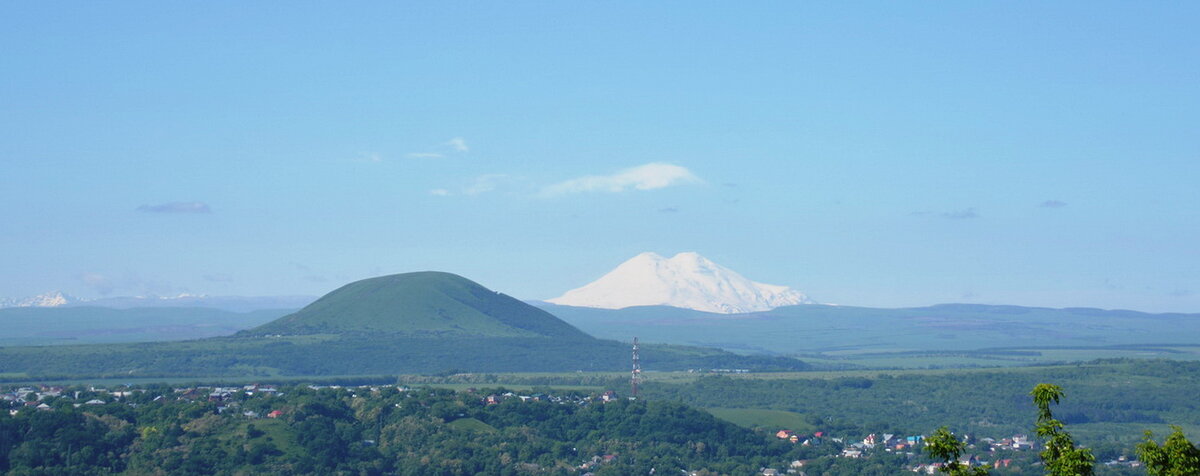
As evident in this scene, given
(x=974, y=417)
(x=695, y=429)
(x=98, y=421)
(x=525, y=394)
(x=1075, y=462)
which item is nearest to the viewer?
(x=1075, y=462)

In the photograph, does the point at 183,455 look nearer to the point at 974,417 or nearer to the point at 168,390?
the point at 168,390

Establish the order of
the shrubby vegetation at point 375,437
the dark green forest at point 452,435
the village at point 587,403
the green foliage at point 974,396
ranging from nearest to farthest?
the shrubby vegetation at point 375,437, the dark green forest at point 452,435, the village at point 587,403, the green foliage at point 974,396

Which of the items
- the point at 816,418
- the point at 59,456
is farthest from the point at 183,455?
the point at 816,418

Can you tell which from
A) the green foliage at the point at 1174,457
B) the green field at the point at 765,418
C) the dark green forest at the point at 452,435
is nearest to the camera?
the green foliage at the point at 1174,457

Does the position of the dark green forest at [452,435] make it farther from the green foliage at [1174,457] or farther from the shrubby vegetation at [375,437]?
the green foliage at [1174,457]

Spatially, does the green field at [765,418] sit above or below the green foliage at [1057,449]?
below

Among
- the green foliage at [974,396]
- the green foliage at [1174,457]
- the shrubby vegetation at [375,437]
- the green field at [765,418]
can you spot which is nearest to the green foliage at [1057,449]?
the green foliage at [1174,457]
